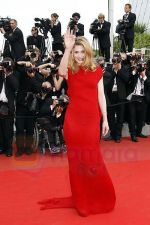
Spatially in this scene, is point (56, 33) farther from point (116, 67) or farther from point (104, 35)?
point (116, 67)

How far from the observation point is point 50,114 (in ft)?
22.9

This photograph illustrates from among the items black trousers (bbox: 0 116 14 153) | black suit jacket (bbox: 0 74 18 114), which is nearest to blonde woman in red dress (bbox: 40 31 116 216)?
black suit jacket (bbox: 0 74 18 114)

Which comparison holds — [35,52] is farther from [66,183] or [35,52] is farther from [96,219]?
[96,219]

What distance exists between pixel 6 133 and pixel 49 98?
906 millimetres

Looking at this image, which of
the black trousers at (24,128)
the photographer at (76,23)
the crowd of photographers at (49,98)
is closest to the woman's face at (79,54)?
the crowd of photographers at (49,98)

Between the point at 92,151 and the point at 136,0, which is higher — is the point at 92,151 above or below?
below

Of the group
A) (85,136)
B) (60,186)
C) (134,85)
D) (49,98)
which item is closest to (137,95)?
(134,85)

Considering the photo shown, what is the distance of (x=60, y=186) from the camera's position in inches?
211

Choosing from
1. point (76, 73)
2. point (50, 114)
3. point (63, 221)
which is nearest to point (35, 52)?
point (50, 114)

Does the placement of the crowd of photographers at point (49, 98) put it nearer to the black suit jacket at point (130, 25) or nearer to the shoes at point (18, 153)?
the shoes at point (18, 153)

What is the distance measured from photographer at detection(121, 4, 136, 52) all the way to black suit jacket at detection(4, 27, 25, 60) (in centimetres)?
261

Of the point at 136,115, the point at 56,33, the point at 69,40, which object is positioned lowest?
the point at 136,115

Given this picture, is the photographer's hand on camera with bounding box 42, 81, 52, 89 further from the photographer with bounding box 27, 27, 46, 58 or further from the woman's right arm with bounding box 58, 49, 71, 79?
the photographer with bounding box 27, 27, 46, 58

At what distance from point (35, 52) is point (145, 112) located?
2408 millimetres
